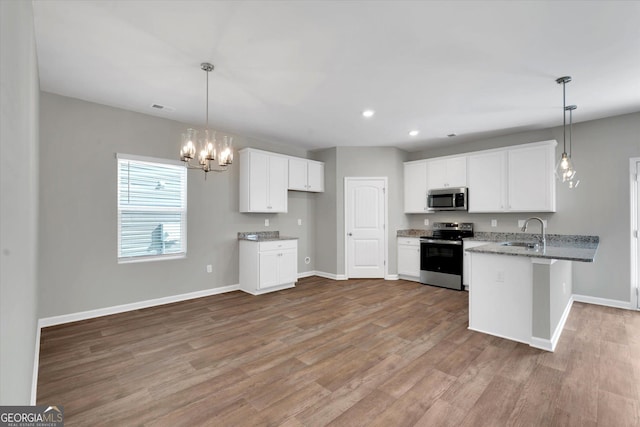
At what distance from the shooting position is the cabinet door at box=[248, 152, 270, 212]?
4.95 metres

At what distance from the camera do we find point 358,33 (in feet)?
7.54

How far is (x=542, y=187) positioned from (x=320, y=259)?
13.5 ft

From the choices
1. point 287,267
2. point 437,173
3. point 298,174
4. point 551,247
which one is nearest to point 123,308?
point 287,267

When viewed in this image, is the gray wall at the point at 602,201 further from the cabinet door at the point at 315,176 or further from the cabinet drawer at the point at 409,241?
the cabinet door at the point at 315,176

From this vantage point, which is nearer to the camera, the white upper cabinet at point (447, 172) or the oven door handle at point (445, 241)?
the oven door handle at point (445, 241)

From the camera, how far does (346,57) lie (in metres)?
2.64

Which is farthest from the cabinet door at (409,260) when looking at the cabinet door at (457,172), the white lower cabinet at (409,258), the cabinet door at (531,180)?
the cabinet door at (531,180)

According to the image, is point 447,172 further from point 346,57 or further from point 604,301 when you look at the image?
point 346,57

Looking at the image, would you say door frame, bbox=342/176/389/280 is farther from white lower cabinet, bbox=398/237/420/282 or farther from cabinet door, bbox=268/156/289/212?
cabinet door, bbox=268/156/289/212

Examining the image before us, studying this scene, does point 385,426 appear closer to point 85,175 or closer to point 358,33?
point 358,33

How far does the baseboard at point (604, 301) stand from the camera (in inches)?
159

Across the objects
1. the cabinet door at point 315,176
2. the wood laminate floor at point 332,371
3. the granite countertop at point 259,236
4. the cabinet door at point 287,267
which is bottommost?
the wood laminate floor at point 332,371

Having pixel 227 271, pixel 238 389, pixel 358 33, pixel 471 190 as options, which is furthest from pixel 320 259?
pixel 358 33

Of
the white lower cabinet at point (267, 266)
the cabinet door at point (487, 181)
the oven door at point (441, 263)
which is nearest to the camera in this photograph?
the white lower cabinet at point (267, 266)
